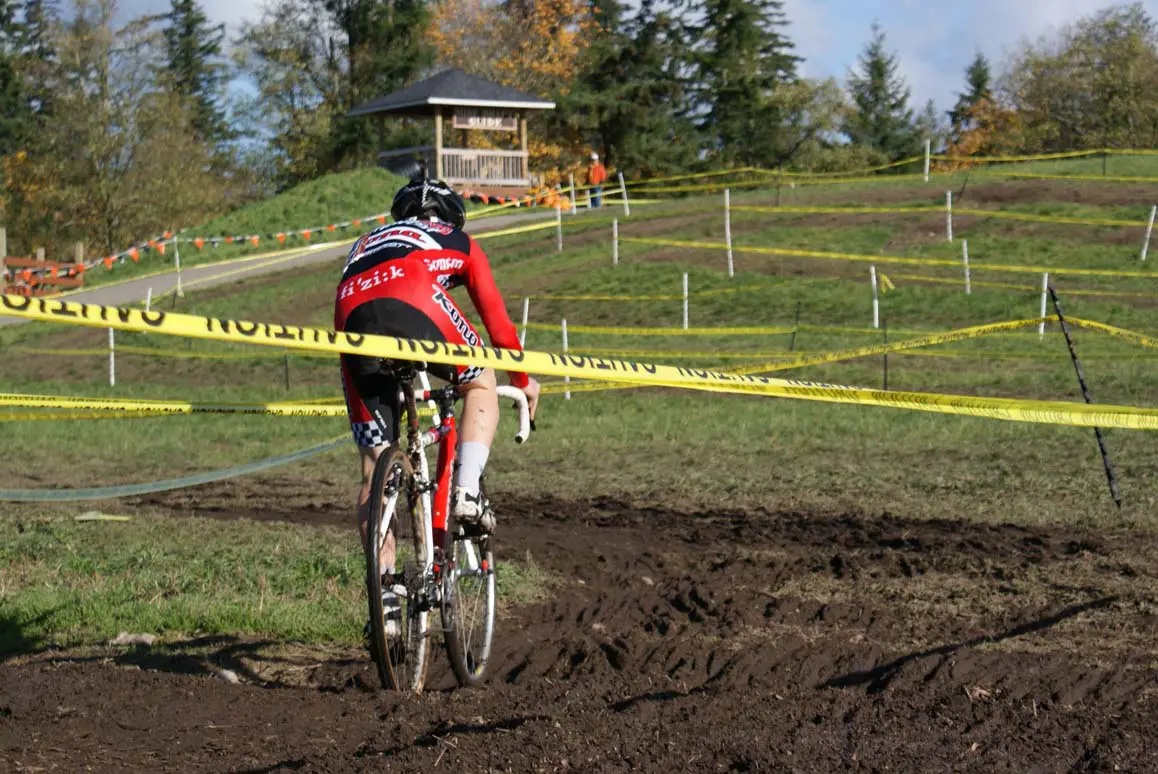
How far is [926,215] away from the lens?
33.2m

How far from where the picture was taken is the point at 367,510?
15.8 feet

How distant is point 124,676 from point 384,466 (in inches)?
58.1

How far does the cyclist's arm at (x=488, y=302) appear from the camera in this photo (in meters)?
5.50

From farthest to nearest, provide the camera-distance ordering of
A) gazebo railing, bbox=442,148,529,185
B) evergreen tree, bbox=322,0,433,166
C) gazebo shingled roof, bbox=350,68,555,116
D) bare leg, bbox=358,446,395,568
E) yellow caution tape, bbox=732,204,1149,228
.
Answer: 1. evergreen tree, bbox=322,0,433,166
2. gazebo shingled roof, bbox=350,68,555,116
3. gazebo railing, bbox=442,148,529,185
4. yellow caution tape, bbox=732,204,1149,228
5. bare leg, bbox=358,446,395,568

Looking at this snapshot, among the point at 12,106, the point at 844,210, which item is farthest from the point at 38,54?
the point at 844,210

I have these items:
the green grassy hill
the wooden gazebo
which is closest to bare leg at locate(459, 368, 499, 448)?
the green grassy hill

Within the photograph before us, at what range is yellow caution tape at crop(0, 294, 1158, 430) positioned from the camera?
4.23 meters

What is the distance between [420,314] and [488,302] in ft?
1.32

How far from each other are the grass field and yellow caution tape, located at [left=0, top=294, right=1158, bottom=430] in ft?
7.04

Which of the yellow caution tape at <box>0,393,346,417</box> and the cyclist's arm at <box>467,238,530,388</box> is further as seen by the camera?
the yellow caution tape at <box>0,393,346,417</box>

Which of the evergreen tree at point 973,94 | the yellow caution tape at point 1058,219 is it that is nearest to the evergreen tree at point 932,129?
the evergreen tree at point 973,94

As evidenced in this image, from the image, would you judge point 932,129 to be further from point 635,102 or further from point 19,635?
point 19,635

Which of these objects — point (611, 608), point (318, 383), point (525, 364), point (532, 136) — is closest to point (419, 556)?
point (525, 364)

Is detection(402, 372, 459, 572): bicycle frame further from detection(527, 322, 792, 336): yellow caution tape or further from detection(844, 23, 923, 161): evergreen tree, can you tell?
detection(844, 23, 923, 161): evergreen tree
